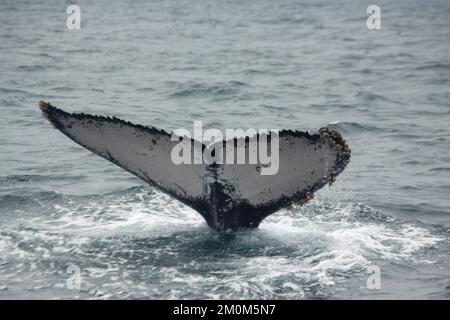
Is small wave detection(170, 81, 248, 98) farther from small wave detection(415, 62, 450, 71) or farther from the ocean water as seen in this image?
small wave detection(415, 62, 450, 71)

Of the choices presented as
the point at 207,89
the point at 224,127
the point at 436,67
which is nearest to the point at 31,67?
the point at 207,89

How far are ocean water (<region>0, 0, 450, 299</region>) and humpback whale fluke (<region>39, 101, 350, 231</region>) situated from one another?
0.62 meters

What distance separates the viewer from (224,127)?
1454 cm

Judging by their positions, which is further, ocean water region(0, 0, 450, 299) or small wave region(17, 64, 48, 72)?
small wave region(17, 64, 48, 72)

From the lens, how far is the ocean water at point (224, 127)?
7.17 meters

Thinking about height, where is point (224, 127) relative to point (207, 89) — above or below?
below

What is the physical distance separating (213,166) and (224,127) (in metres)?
7.46

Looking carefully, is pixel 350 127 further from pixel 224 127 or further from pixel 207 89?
pixel 207 89

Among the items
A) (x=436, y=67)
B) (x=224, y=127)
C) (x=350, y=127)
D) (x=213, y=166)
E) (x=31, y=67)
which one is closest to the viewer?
(x=213, y=166)

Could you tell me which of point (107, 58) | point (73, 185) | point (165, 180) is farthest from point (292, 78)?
point (165, 180)

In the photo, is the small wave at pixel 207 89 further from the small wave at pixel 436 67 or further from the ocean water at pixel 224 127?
the small wave at pixel 436 67

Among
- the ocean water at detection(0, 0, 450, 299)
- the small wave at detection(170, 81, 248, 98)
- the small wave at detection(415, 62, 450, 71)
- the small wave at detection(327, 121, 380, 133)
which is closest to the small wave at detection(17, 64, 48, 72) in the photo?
the ocean water at detection(0, 0, 450, 299)

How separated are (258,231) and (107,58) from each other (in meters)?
16.7

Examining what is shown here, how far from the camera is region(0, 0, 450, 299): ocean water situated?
7.17 m
